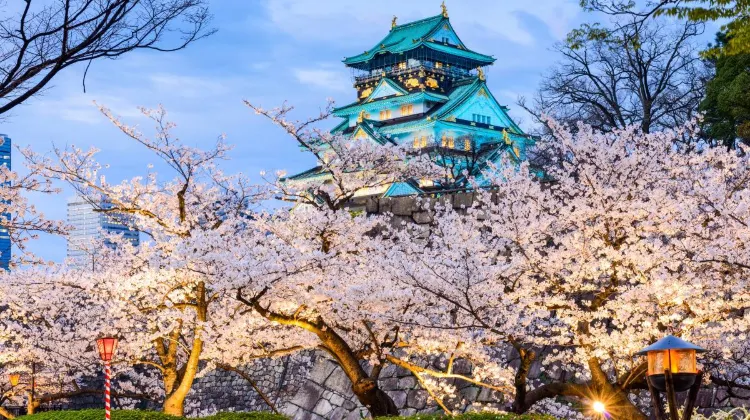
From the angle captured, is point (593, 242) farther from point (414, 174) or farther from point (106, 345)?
point (106, 345)

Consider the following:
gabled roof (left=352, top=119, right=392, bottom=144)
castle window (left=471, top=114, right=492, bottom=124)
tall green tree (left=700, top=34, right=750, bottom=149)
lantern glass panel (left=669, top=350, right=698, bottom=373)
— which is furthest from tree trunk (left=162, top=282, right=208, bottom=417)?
castle window (left=471, top=114, right=492, bottom=124)

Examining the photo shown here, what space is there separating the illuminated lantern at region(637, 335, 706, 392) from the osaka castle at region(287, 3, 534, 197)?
3316 cm

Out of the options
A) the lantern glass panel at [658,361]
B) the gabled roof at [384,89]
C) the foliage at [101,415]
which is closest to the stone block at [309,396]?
the foliage at [101,415]

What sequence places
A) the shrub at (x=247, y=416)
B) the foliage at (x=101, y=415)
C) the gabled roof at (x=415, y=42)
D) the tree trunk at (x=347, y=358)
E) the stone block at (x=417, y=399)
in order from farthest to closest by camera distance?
the gabled roof at (x=415, y=42) < the stone block at (x=417, y=399) < the shrub at (x=247, y=416) < the foliage at (x=101, y=415) < the tree trunk at (x=347, y=358)

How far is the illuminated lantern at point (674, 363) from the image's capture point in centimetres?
830

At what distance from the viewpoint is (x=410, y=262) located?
1228cm

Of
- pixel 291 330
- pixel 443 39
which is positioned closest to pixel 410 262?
pixel 291 330

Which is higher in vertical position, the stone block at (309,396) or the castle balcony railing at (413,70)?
the castle balcony railing at (413,70)

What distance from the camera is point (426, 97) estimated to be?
48938 millimetres

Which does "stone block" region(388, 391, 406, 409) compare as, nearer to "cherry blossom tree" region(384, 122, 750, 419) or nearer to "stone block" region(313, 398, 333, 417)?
"stone block" region(313, 398, 333, 417)

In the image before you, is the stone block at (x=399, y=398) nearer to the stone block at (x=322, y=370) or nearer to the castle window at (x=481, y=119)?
the stone block at (x=322, y=370)

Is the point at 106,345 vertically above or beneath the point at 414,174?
beneath

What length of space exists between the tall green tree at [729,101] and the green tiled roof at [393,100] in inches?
947

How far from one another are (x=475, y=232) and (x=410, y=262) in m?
1.51
